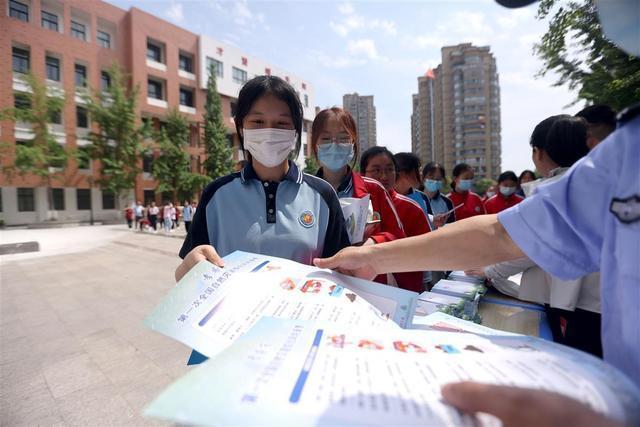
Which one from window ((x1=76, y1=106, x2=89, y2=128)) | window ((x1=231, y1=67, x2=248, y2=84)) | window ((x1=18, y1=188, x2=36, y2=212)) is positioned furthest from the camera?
window ((x1=231, y1=67, x2=248, y2=84))

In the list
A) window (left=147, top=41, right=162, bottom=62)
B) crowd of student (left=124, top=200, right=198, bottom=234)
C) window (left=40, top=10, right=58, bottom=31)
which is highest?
window (left=147, top=41, right=162, bottom=62)

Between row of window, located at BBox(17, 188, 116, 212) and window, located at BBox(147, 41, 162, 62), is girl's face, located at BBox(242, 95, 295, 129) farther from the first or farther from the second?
window, located at BBox(147, 41, 162, 62)

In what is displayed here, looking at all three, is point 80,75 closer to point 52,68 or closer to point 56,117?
point 52,68

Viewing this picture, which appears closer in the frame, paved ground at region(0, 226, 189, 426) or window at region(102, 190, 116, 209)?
paved ground at region(0, 226, 189, 426)

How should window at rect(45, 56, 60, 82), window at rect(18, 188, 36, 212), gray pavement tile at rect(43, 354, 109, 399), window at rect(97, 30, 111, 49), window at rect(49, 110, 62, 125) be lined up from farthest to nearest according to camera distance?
window at rect(97, 30, 111, 49) < window at rect(18, 188, 36, 212) < window at rect(45, 56, 60, 82) < window at rect(49, 110, 62, 125) < gray pavement tile at rect(43, 354, 109, 399)

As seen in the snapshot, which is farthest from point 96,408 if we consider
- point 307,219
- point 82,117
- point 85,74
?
point 85,74

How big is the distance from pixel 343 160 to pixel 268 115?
614 mm

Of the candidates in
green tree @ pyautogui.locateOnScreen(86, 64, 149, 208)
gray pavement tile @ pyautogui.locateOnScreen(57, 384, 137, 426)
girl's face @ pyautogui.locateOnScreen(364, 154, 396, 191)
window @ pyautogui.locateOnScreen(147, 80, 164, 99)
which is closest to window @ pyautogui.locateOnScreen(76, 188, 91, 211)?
green tree @ pyautogui.locateOnScreen(86, 64, 149, 208)

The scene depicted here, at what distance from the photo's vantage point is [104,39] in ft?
68.3

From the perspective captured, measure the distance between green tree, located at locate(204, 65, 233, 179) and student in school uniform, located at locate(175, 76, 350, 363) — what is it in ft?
79.0

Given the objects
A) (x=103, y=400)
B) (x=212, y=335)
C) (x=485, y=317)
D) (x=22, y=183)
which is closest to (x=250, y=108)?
(x=212, y=335)

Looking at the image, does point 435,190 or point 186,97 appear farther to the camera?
point 186,97

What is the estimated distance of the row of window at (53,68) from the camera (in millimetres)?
17266

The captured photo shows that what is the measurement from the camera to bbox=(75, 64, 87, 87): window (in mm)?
19786
